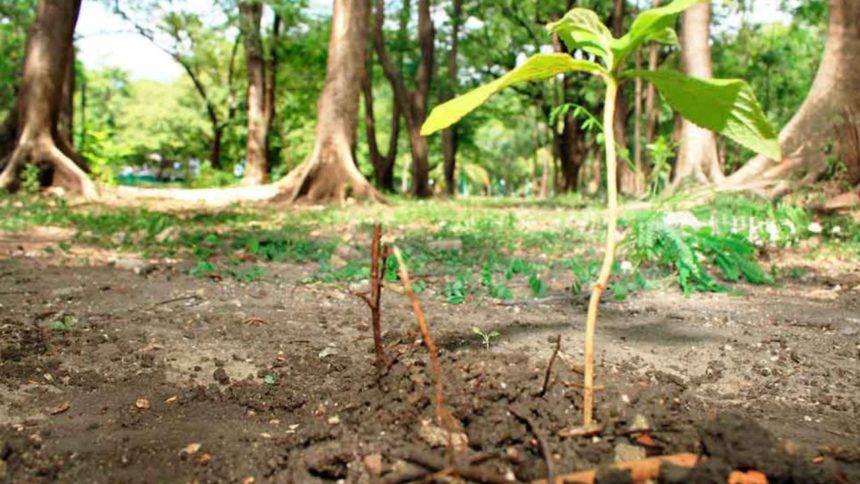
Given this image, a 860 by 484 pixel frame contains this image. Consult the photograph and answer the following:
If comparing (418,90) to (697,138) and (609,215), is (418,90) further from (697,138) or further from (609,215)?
(609,215)

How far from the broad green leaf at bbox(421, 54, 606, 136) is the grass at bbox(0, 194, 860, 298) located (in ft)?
4.84

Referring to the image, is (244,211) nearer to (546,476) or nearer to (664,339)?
(664,339)

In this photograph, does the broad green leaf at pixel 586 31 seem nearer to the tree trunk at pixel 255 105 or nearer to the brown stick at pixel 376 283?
the brown stick at pixel 376 283

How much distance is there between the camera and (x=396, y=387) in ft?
5.54

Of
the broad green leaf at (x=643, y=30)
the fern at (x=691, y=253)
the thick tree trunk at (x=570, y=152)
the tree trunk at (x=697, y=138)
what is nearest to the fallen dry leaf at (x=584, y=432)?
the broad green leaf at (x=643, y=30)

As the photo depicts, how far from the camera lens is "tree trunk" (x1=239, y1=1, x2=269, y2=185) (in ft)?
52.9

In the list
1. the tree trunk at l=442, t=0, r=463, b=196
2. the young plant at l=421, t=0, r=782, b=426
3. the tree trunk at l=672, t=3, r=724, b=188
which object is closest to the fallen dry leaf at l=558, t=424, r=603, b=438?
the young plant at l=421, t=0, r=782, b=426

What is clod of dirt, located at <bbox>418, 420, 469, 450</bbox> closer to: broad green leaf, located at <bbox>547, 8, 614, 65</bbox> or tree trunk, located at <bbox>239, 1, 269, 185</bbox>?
broad green leaf, located at <bbox>547, 8, 614, 65</bbox>

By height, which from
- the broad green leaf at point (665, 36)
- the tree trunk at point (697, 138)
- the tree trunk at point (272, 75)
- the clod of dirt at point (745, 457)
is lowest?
the clod of dirt at point (745, 457)

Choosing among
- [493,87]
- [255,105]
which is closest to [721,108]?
[493,87]

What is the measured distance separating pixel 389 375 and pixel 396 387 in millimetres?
71

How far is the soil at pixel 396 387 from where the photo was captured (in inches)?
55.7

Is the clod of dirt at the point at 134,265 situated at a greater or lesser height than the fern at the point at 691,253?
lesser

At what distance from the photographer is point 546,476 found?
128cm
